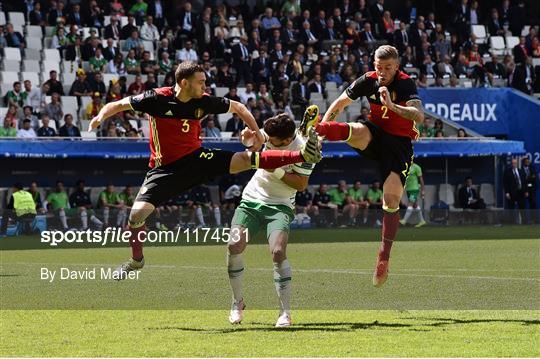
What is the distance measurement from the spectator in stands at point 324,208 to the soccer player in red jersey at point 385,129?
18789mm

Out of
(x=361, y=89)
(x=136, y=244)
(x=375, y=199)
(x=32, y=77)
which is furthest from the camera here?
(x=375, y=199)

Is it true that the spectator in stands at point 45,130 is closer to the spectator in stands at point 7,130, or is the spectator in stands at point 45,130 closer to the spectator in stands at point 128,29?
the spectator in stands at point 7,130

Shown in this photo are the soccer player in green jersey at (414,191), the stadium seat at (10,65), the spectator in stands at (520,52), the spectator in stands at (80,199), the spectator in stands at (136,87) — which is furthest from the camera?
the spectator in stands at (520,52)

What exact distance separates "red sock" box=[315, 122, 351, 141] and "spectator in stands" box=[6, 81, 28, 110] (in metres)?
19.1

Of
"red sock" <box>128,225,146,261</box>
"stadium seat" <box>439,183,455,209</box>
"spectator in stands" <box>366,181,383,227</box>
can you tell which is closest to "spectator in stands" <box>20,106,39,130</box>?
"spectator in stands" <box>366,181,383,227</box>

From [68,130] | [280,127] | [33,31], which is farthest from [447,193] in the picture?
[280,127]

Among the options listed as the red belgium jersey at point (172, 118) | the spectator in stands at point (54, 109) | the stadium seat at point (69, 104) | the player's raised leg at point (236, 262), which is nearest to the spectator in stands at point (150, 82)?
the stadium seat at point (69, 104)

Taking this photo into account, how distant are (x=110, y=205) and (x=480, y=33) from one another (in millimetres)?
17842

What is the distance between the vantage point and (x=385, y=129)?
13.9 m

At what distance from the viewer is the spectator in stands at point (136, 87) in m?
31.9

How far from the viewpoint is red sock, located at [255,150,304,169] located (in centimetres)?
1193

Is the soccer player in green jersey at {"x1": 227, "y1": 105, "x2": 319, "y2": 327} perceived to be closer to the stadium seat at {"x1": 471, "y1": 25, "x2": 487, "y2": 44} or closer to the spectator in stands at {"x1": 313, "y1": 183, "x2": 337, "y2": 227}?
the spectator in stands at {"x1": 313, "y1": 183, "x2": 337, "y2": 227}

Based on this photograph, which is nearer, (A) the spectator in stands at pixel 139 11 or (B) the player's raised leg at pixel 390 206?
(B) the player's raised leg at pixel 390 206

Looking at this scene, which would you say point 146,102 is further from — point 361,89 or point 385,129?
point 385,129
